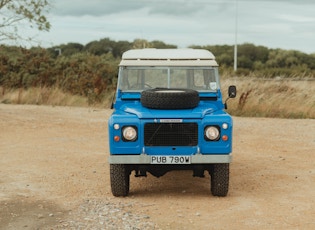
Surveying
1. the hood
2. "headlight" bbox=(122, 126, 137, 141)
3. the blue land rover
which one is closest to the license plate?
the blue land rover

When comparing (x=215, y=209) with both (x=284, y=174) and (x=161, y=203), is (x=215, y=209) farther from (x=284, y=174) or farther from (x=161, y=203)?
(x=284, y=174)

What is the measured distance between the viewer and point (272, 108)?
1761 centimetres

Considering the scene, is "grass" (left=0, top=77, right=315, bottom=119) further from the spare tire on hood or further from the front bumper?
the front bumper

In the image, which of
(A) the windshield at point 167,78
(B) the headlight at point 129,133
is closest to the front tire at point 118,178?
(B) the headlight at point 129,133

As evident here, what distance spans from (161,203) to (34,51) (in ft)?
70.6

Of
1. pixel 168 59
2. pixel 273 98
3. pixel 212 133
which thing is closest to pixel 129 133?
pixel 212 133

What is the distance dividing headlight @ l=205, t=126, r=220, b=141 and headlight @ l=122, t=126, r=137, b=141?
2.87 feet

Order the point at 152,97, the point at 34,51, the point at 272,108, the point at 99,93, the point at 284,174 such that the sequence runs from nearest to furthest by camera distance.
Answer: the point at 152,97, the point at 284,174, the point at 272,108, the point at 99,93, the point at 34,51

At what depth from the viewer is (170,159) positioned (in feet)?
23.5

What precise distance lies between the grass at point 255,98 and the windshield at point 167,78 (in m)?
9.13

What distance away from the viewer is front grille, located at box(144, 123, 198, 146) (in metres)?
7.16

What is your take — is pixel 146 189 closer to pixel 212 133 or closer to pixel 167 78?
pixel 212 133

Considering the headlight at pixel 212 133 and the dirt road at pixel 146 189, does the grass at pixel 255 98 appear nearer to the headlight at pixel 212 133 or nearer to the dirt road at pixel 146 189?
Answer: the dirt road at pixel 146 189

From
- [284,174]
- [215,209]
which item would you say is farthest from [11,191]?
[284,174]
